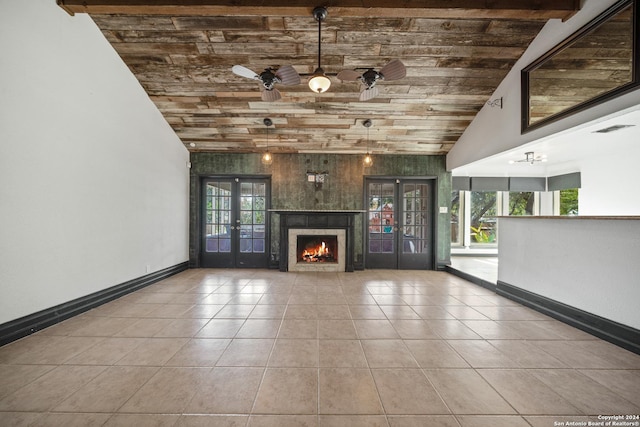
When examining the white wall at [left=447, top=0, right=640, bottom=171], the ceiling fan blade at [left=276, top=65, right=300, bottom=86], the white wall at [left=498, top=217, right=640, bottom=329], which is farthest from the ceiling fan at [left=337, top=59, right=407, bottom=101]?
the white wall at [left=498, top=217, right=640, bottom=329]

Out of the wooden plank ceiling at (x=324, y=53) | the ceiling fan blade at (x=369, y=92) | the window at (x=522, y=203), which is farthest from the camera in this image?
the window at (x=522, y=203)

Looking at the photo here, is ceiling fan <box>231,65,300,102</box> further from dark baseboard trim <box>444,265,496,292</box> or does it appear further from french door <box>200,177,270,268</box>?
dark baseboard trim <box>444,265,496,292</box>

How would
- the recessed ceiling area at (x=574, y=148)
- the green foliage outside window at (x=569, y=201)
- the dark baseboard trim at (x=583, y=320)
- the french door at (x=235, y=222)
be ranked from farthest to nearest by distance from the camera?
the green foliage outside window at (x=569, y=201) < the french door at (x=235, y=222) < the recessed ceiling area at (x=574, y=148) < the dark baseboard trim at (x=583, y=320)

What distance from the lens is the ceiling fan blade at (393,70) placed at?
2983 millimetres

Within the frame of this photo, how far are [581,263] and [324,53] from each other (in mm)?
4248

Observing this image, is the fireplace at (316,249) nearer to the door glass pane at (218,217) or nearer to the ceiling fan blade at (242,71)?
the door glass pane at (218,217)

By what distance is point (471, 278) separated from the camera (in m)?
5.15

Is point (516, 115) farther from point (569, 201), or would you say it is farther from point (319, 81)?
point (569, 201)

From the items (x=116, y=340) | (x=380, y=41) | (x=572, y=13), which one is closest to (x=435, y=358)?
(x=116, y=340)

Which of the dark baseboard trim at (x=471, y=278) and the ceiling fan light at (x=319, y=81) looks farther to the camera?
the dark baseboard trim at (x=471, y=278)

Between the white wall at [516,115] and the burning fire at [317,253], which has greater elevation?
the white wall at [516,115]

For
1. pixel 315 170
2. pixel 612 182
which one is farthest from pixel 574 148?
pixel 315 170

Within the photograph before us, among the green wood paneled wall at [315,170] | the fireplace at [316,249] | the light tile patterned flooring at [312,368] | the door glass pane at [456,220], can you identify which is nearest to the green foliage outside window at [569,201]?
the door glass pane at [456,220]

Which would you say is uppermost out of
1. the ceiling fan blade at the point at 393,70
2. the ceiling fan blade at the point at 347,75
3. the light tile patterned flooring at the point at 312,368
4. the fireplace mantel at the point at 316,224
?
the ceiling fan blade at the point at 393,70
